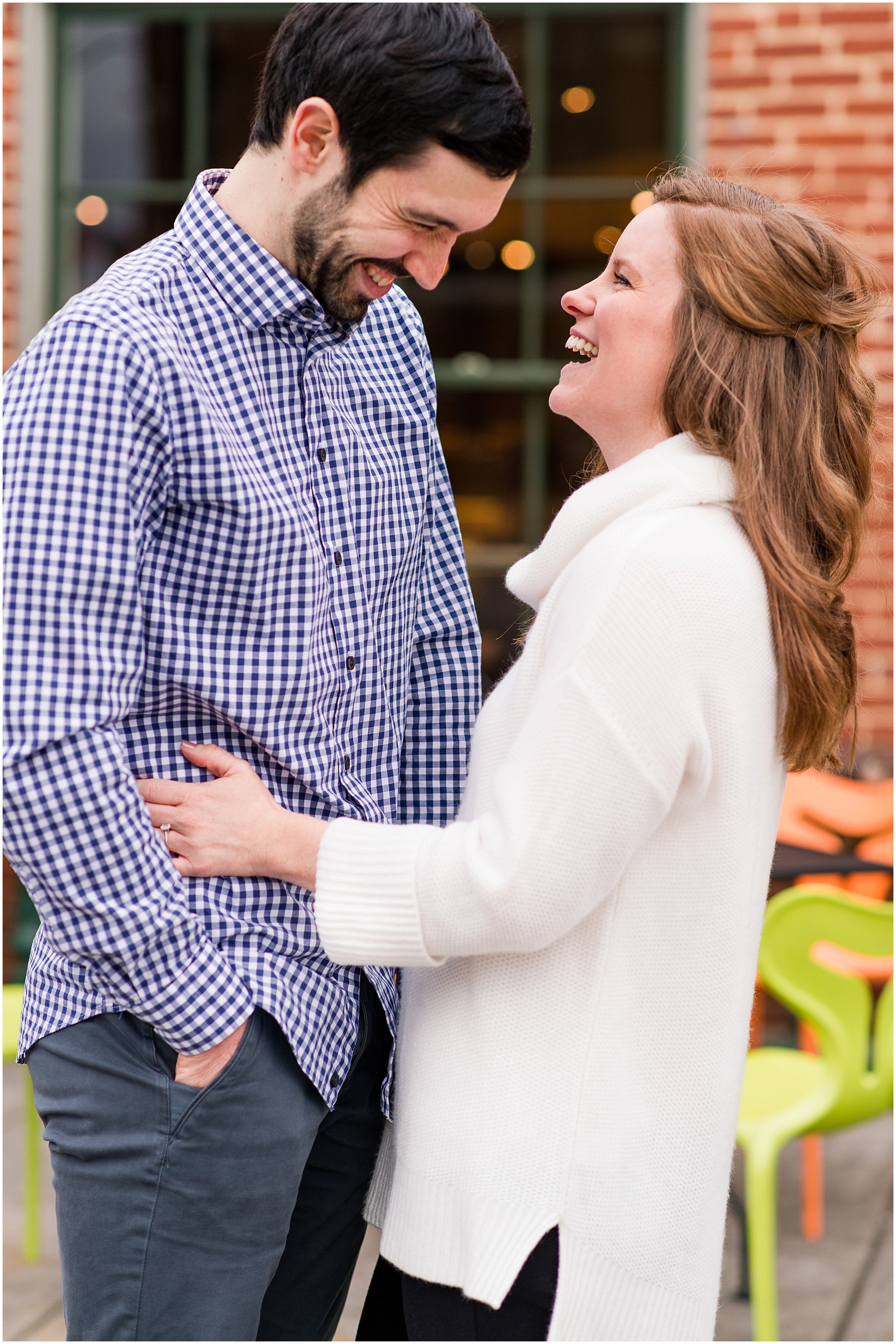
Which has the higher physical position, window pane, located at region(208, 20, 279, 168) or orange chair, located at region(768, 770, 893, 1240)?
window pane, located at region(208, 20, 279, 168)

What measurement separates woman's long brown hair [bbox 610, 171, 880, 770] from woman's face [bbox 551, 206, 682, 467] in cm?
2

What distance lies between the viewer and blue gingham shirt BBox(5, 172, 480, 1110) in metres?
1.42

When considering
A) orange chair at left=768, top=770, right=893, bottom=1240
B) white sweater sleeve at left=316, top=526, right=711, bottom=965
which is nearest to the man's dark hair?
white sweater sleeve at left=316, top=526, right=711, bottom=965

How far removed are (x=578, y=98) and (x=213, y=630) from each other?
3942mm

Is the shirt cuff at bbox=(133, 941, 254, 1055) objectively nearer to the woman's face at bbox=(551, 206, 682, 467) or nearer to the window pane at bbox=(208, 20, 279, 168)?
the woman's face at bbox=(551, 206, 682, 467)

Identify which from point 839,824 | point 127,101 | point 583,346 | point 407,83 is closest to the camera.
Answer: point 407,83

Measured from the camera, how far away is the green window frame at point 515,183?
479 cm

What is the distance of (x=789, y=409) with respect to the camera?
1.57 meters

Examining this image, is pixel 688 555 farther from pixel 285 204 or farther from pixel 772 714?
pixel 285 204

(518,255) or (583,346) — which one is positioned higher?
(518,255)

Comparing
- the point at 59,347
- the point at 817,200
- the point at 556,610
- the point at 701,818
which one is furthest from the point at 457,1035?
the point at 817,200

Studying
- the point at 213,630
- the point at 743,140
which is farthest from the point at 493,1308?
the point at 743,140

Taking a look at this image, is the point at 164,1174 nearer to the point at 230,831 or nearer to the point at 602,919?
the point at 230,831

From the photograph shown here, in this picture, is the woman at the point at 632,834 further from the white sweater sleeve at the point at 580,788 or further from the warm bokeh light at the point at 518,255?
the warm bokeh light at the point at 518,255
